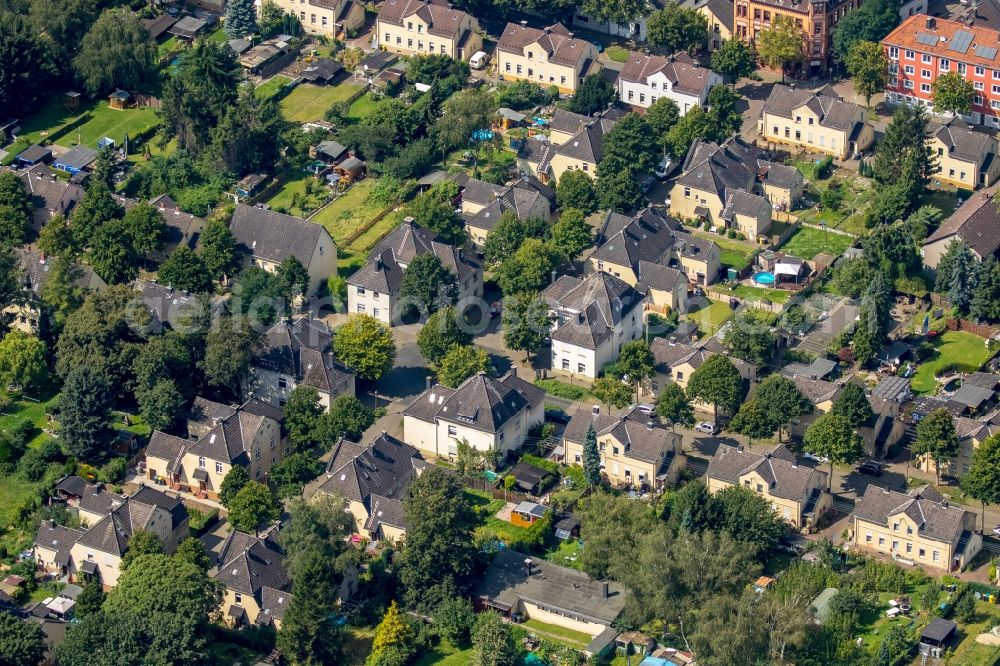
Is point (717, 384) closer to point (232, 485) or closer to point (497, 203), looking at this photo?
point (497, 203)

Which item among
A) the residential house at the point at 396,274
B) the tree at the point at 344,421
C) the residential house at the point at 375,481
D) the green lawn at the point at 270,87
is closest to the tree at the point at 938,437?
the residential house at the point at 375,481

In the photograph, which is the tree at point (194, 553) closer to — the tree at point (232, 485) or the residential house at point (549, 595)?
the tree at point (232, 485)

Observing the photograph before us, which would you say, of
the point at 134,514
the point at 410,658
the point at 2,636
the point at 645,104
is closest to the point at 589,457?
the point at 410,658

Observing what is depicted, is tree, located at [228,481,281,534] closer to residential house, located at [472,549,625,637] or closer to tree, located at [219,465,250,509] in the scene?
tree, located at [219,465,250,509]

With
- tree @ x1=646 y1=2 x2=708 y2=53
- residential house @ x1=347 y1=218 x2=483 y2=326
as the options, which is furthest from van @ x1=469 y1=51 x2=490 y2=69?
residential house @ x1=347 y1=218 x2=483 y2=326

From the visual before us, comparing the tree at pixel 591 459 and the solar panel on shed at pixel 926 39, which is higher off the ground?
the solar panel on shed at pixel 926 39
